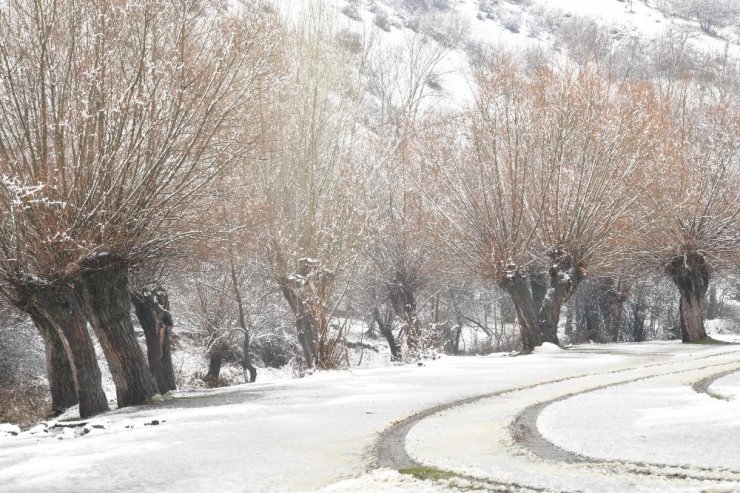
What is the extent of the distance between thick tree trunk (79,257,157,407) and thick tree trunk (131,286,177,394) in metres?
5.02

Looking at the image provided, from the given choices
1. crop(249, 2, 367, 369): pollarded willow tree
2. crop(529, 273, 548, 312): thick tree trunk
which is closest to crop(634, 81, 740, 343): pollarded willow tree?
crop(529, 273, 548, 312): thick tree trunk

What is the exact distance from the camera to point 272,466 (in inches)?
220

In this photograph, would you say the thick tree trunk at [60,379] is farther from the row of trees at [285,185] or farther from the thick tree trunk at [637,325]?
the thick tree trunk at [637,325]

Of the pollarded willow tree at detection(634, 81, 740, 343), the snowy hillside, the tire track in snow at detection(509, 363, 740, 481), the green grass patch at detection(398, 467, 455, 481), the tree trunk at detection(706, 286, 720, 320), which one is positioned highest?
the snowy hillside

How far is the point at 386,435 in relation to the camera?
7000mm

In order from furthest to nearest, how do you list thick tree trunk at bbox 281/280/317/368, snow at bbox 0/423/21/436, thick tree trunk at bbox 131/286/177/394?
thick tree trunk at bbox 281/280/317/368
thick tree trunk at bbox 131/286/177/394
snow at bbox 0/423/21/436

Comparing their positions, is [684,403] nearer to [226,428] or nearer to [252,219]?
[226,428]

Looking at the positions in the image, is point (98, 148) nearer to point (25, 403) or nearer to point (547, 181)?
point (25, 403)

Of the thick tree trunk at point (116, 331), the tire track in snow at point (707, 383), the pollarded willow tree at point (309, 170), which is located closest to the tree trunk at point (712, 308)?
the pollarded willow tree at point (309, 170)

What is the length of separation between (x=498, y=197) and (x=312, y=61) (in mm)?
6611

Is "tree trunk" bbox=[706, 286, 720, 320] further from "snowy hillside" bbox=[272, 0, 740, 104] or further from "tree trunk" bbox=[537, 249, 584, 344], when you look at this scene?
"snowy hillside" bbox=[272, 0, 740, 104]

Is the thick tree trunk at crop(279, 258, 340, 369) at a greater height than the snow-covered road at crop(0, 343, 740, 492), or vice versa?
the thick tree trunk at crop(279, 258, 340, 369)

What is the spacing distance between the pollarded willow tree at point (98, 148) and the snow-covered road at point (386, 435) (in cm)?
201

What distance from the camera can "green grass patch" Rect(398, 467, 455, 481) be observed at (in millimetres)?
4816
